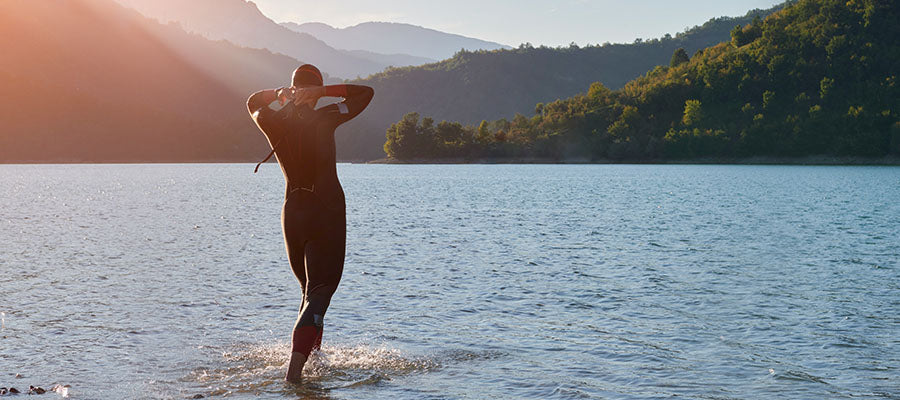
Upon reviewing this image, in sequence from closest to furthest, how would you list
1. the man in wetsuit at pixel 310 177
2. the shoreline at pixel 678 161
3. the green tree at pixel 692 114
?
the man in wetsuit at pixel 310 177
the shoreline at pixel 678 161
the green tree at pixel 692 114

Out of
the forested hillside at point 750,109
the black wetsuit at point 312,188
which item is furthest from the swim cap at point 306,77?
the forested hillside at point 750,109

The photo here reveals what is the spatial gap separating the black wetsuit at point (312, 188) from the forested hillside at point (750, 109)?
539ft

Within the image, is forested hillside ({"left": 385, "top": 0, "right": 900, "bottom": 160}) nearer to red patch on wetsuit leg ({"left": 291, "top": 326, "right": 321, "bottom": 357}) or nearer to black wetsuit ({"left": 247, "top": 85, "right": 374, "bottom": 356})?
black wetsuit ({"left": 247, "top": 85, "right": 374, "bottom": 356})

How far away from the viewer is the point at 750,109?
172250 millimetres

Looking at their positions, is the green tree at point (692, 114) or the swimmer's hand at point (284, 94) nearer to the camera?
the swimmer's hand at point (284, 94)

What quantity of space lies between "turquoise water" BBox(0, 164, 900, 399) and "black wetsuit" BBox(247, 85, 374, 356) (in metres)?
0.96

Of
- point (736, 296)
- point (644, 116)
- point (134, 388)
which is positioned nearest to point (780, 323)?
point (736, 296)

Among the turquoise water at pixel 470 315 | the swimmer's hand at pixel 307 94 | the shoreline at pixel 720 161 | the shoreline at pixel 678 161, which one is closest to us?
the swimmer's hand at pixel 307 94

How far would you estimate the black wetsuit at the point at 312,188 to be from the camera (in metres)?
7.57

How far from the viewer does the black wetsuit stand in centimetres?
757

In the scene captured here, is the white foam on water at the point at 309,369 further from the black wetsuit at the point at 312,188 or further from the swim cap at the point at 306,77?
the swim cap at the point at 306,77

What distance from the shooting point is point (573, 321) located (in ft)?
38.0

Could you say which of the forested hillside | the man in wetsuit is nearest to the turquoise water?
the man in wetsuit

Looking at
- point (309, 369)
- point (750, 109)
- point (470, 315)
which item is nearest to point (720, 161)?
point (750, 109)
